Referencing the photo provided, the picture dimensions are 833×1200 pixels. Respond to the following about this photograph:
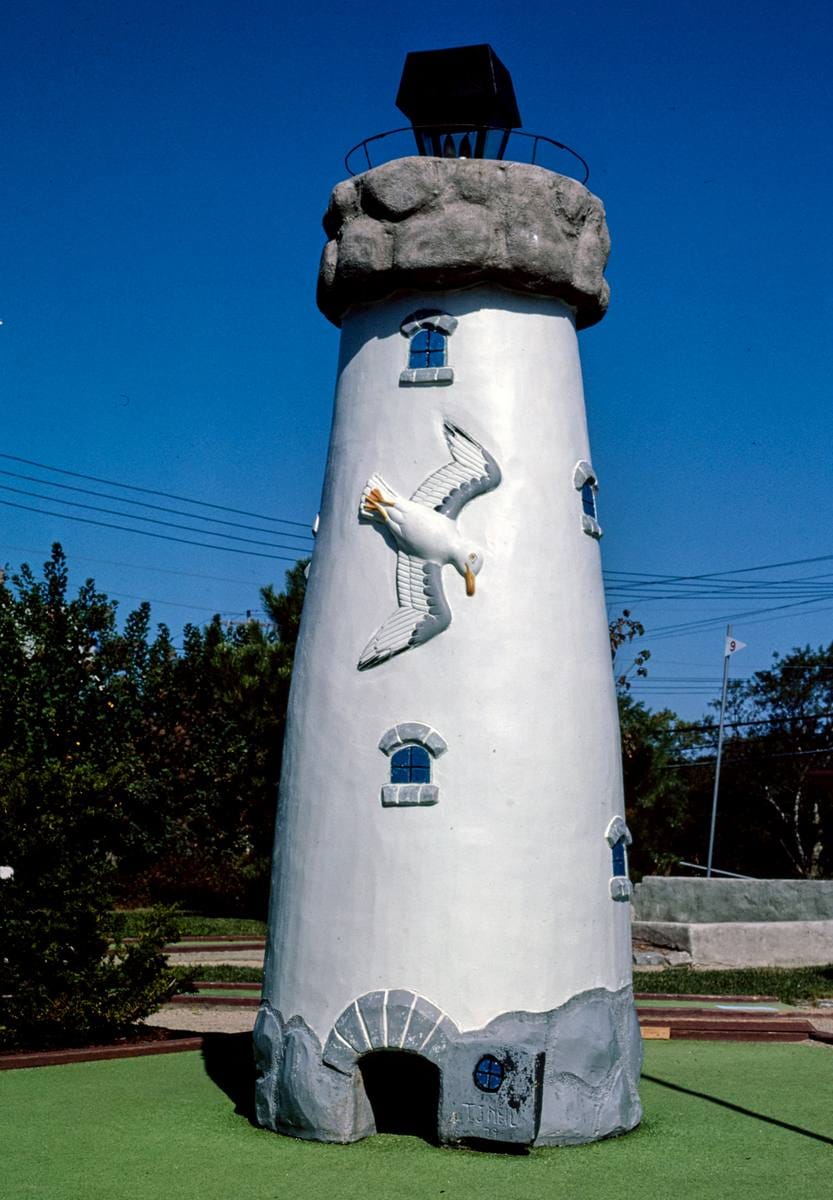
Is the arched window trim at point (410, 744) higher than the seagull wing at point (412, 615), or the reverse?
the seagull wing at point (412, 615)

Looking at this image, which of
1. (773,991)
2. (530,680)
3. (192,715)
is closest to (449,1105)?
(530,680)

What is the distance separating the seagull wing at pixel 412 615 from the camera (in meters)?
10.0

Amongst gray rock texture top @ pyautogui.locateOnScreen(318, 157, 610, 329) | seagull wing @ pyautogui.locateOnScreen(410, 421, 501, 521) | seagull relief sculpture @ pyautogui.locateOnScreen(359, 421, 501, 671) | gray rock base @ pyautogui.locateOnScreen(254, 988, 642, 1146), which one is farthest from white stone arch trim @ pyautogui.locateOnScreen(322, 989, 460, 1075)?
gray rock texture top @ pyautogui.locateOnScreen(318, 157, 610, 329)

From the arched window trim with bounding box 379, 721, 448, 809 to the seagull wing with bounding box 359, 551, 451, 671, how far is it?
23.2 inches

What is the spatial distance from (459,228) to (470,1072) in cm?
629

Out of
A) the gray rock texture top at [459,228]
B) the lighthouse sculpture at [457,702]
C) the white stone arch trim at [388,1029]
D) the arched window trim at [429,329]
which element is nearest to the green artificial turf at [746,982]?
the lighthouse sculpture at [457,702]

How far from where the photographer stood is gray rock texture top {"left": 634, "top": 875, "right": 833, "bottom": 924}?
25516 millimetres

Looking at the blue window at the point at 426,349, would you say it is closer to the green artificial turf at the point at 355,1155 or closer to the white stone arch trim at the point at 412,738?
the white stone arch trim at the point at 412,738

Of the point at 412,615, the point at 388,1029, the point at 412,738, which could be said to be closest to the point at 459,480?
the point at 412,615

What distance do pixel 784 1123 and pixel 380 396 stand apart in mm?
6603

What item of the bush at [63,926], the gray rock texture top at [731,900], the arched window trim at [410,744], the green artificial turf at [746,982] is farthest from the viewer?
the gray rock texture top at [731,900]

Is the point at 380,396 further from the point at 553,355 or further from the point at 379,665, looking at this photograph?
the point at 379,665

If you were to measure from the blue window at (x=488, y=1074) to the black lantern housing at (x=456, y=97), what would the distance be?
7.26 m

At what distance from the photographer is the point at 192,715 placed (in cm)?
3175
